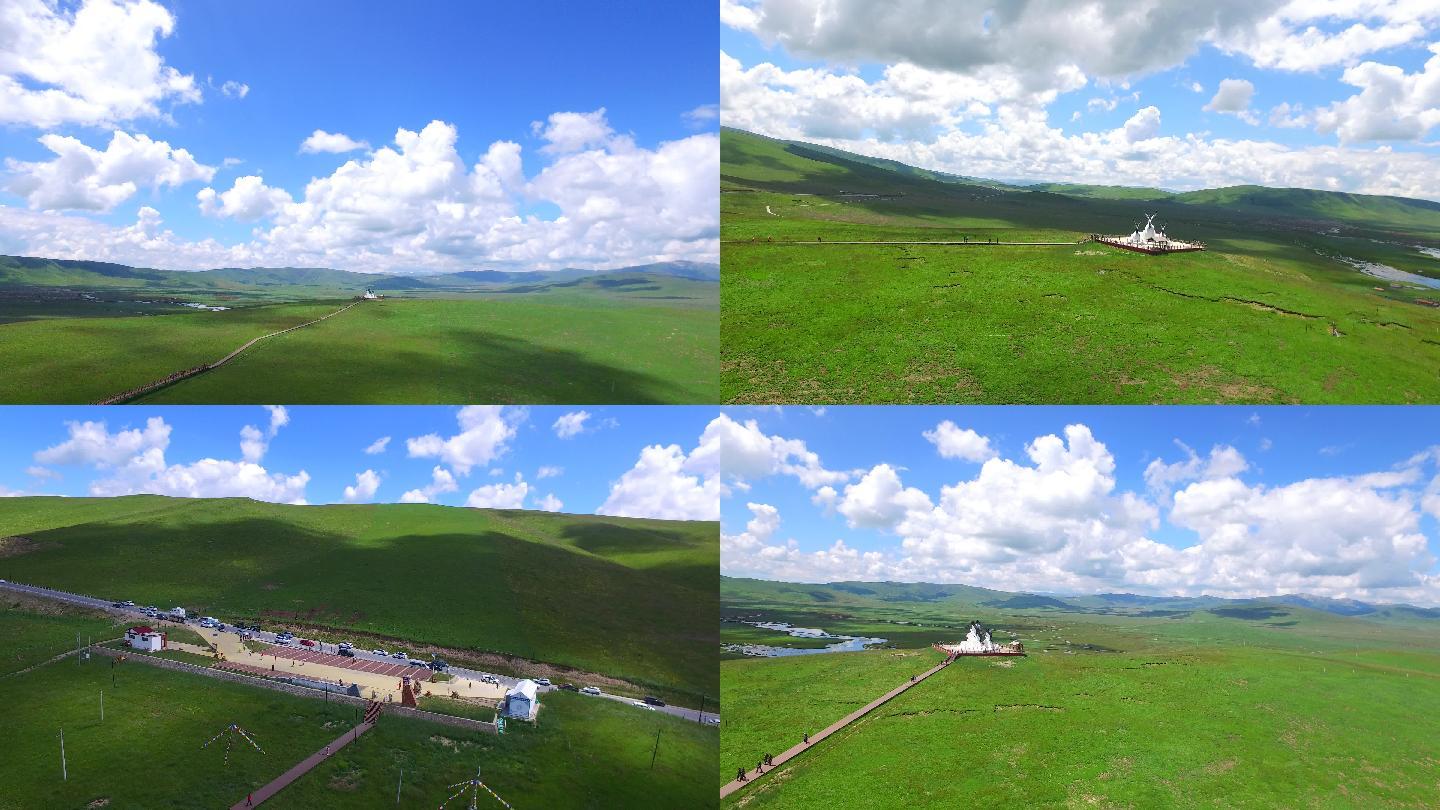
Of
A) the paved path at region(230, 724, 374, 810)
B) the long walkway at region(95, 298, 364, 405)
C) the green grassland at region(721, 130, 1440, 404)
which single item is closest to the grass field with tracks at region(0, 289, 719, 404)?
the long walkway at region(95, 298, 364, 405)

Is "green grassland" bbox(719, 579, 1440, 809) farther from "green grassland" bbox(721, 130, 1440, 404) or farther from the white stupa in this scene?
the white stupa

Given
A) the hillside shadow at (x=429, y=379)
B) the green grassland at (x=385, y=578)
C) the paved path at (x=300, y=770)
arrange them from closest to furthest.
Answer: the paved path at (x=300, y=770), the green grassland at (x=385, y=578), the hillside shadow at (x=429, y=379)

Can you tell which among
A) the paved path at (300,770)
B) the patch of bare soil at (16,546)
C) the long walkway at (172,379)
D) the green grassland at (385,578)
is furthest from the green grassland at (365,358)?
the paved path at (300,770)

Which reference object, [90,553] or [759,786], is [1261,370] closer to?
[759,786]

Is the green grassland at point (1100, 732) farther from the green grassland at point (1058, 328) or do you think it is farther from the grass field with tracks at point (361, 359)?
the grass field with tracks at point (361, 359)

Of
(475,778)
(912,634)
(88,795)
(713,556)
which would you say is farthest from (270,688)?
(912,634)

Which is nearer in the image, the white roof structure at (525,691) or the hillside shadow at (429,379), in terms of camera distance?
the white roof structure at (525,691)
